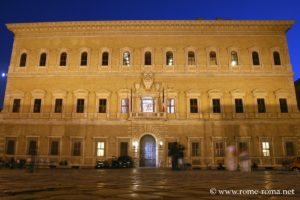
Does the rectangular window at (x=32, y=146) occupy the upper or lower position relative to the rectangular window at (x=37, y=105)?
lower

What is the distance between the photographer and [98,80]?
25.9 metres

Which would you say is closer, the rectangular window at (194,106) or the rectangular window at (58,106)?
the rectangular window at (194,106)

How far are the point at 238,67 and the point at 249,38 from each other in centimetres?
363

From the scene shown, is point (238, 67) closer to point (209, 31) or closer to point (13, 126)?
point (209, 31)

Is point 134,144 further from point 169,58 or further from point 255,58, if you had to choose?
point 255,58

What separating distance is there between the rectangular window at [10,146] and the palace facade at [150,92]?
10cm

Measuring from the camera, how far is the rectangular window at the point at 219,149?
78.8ft

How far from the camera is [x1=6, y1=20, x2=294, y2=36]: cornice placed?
87.2ft

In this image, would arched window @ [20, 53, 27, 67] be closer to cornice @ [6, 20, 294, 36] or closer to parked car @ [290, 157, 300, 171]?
cornice @ [6, 20, 294, 36]

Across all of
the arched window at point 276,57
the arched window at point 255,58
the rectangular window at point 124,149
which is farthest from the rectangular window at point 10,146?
the arched window at point 276,57

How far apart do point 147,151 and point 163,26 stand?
13.2 metres

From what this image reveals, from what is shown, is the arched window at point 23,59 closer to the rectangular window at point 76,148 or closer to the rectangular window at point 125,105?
the rectangular window at point 76,148

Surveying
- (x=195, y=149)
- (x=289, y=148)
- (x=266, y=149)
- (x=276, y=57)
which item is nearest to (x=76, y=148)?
(x=195, y=149)

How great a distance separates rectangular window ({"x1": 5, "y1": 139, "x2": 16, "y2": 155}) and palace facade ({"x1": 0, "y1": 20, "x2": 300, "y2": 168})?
0.10 meters
